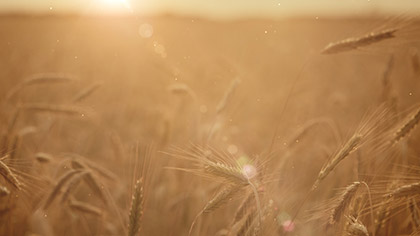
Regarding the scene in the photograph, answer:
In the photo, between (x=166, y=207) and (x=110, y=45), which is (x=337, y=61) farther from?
(x=166, y=207)

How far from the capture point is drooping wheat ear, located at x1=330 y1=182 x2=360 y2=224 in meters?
1.30

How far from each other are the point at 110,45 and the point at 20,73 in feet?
19.9

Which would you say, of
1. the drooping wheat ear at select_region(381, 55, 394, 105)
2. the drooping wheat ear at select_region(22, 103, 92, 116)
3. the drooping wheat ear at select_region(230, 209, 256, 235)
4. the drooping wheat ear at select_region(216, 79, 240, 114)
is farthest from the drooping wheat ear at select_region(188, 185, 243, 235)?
the drooping wheat ear at select_region(381, 55, 394, 105)

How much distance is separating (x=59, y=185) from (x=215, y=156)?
2.06 feet

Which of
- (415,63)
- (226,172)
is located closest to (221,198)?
(226,172)

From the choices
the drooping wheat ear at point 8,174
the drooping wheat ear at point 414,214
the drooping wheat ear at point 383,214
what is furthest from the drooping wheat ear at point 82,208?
the drooping wheat ear at point 414,214

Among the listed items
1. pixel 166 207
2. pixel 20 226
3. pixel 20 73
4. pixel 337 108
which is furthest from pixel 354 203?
pixel 20 73

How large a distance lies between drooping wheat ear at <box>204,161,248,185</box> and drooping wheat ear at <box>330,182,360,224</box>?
33 cm

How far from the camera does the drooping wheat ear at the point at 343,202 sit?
130 cm

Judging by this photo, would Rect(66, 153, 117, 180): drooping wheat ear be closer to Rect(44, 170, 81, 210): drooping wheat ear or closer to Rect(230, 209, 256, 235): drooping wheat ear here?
Rect(44, 170, 81, 210): drooping wheat ear

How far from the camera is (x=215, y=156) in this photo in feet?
4.67

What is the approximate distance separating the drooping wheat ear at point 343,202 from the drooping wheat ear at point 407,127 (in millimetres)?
480

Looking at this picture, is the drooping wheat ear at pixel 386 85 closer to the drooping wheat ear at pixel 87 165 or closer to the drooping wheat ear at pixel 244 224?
the drooping wheat ear at pixel 244 224

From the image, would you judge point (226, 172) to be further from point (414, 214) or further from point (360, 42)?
point (360, 42)
